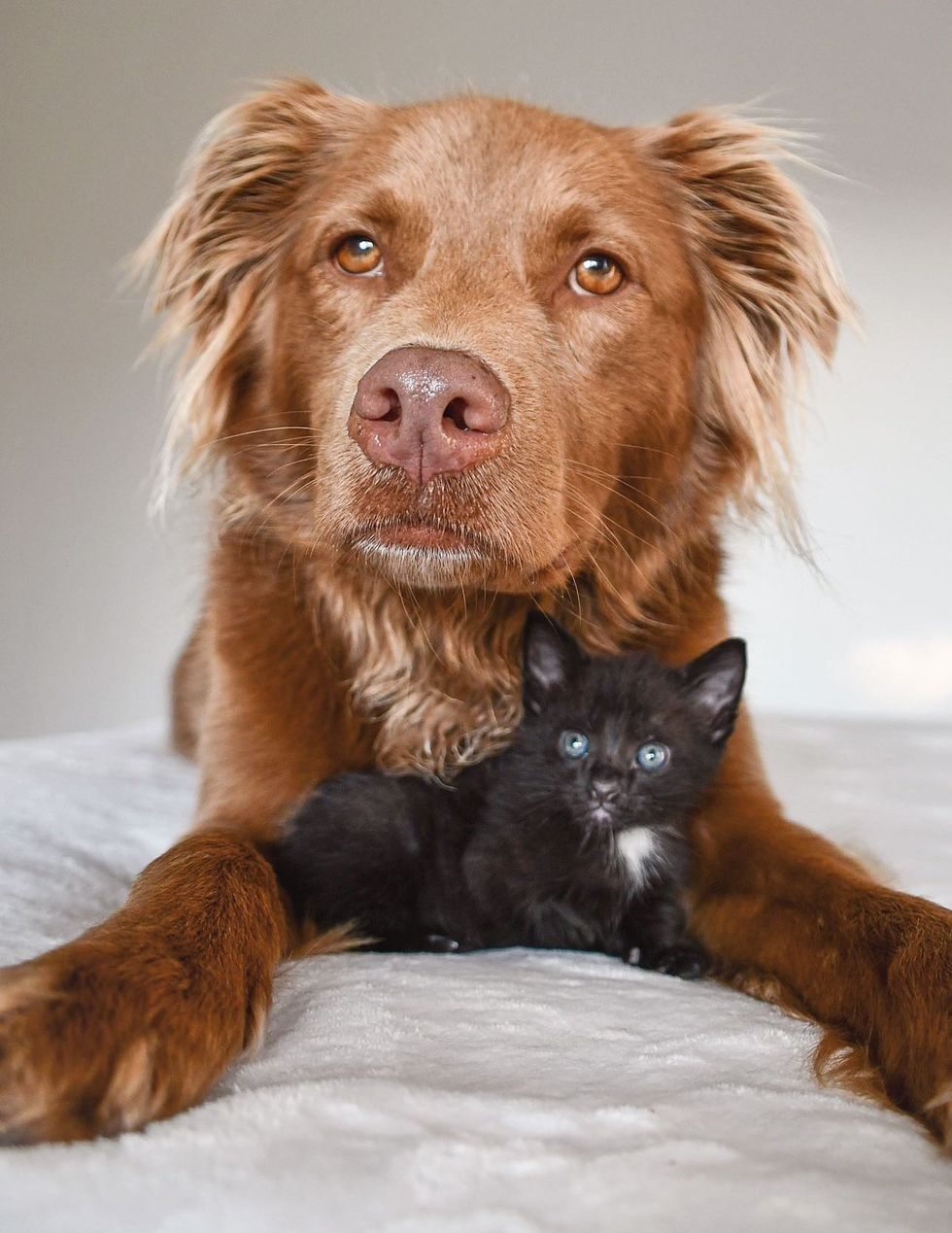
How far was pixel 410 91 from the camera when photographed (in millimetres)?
5664

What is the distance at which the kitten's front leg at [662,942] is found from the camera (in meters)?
1.64

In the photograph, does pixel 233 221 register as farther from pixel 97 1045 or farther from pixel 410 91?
pixel 410 91

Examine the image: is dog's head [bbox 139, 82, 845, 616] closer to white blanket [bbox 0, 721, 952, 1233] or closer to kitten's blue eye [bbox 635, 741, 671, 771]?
kitten's blue eye [bbox 635, 741, 671, 771]

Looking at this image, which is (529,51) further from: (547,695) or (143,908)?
(143,908)

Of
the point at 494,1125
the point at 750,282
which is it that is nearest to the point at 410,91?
the point at 750,282

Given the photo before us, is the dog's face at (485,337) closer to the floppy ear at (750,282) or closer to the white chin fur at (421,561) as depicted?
the white chin fur at (421,561)

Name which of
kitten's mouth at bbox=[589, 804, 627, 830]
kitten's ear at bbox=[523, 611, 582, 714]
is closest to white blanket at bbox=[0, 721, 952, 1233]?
kitten's mouth at bbox=[589, 804, 627, 830]

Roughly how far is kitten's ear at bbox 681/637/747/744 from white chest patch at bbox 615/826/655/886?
21 centimetres

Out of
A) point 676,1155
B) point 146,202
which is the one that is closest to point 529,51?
point 146,202

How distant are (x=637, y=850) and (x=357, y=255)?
Result: 3.42 ft

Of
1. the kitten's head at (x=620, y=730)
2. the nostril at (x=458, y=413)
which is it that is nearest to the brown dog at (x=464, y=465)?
the nostril at (x=458, y=413)

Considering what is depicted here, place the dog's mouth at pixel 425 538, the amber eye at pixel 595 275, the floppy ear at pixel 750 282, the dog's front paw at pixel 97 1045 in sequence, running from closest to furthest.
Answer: the dog's front paw at pixel 97 1045 < the dog's mouth at pixel 425 538 < the amber eye at pixel 595 275 < the floppy ear at pixel 750 282

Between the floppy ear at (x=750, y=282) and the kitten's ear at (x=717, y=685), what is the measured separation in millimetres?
524

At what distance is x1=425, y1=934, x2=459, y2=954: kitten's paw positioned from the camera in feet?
5.56
